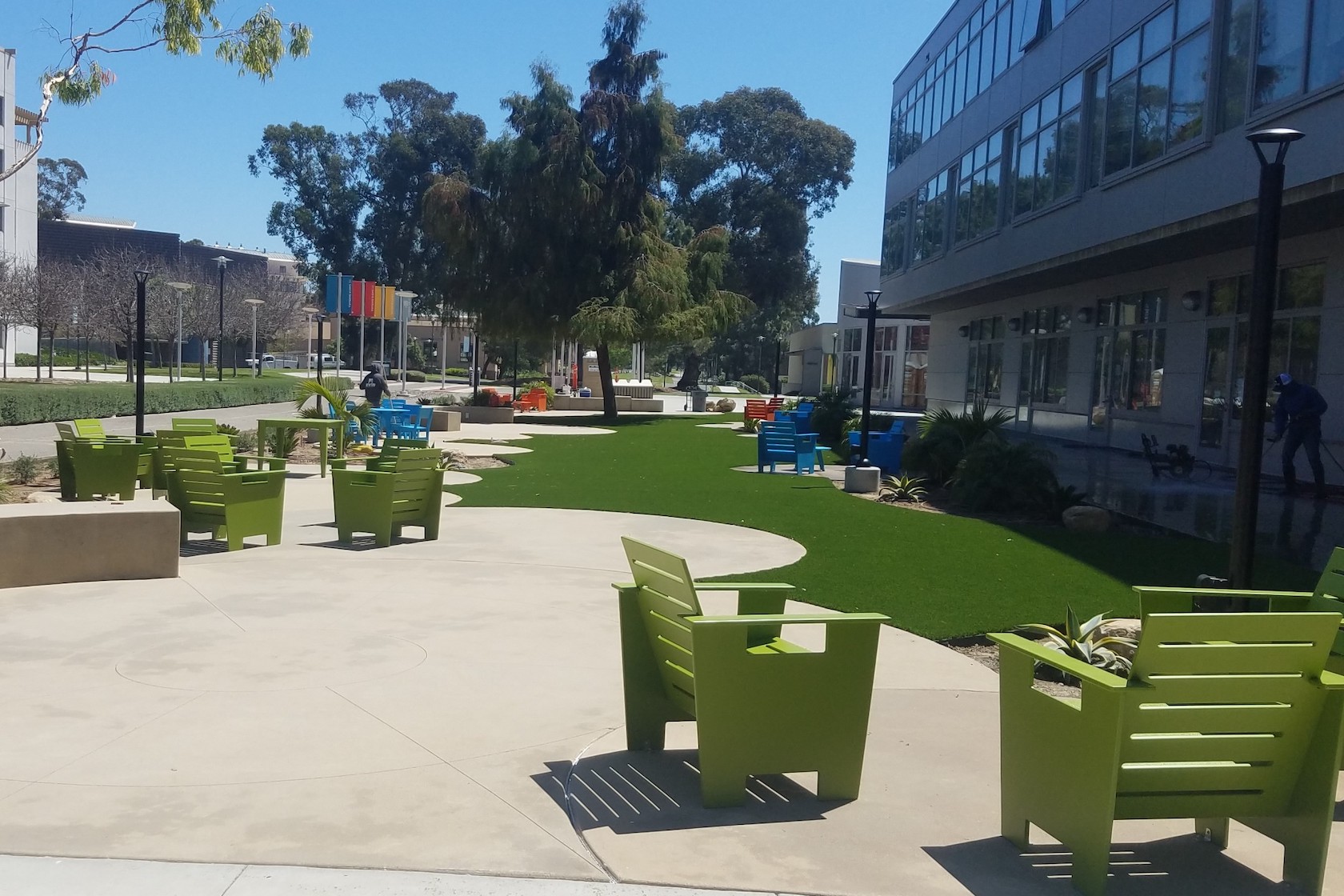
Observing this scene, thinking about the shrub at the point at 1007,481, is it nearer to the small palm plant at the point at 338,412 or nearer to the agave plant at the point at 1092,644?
the agave plant at the point at 1092,644

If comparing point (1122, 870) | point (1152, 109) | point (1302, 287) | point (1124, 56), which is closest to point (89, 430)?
point (1122, 870)

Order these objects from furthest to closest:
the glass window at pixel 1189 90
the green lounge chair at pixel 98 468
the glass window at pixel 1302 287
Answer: the glass window at pixel 1189 90
the glass window at pixel 1302 287
the green lounge chair at pixel 98 468

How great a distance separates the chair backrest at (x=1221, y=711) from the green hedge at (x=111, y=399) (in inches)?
1122

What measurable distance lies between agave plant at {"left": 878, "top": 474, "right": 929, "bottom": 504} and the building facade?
5081cm

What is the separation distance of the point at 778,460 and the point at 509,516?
25.7 feet

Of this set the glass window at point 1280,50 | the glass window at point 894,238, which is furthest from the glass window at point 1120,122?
the glass window at point 894,238

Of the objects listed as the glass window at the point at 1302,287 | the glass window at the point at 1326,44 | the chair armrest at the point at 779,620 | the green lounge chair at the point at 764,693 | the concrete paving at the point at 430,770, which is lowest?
the concrete paving at the point at 430,770

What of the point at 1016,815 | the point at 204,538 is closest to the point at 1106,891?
the point at 1016,815

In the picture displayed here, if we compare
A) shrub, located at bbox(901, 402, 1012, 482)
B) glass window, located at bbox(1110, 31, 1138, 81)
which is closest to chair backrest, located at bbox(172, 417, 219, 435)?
shrub, located at bbox(901, 402, 1012, 482)

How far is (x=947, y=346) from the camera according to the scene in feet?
133

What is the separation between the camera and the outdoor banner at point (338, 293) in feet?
120

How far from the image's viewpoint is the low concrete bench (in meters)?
7.99

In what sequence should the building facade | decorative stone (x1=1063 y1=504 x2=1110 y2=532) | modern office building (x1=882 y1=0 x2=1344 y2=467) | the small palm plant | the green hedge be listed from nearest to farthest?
1. decorative stone (x1=1063 y1=504 x2=1110 y2=532)
2. modern office building (x1=882 y1=0 x2=1344 y2=467)
3. the small palm plant
4. the green hedge
5. the building facade

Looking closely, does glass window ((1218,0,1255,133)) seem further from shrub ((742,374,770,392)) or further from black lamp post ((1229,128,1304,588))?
shrub ((742,374,770,392))
